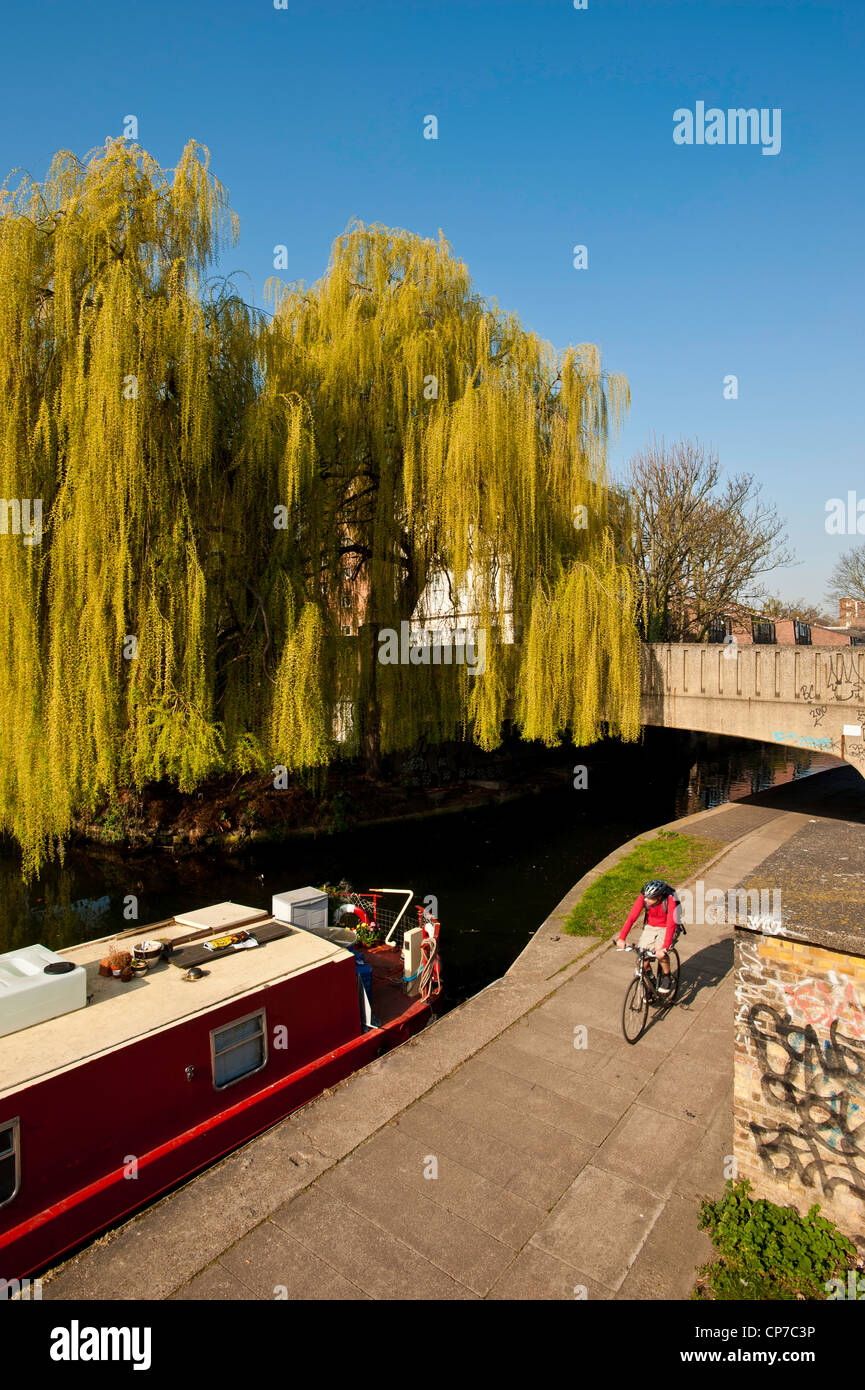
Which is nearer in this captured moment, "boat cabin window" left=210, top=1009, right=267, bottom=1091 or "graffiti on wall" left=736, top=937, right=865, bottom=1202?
"graffiti on wall" left=736, top=937, right=865, bottom=1202

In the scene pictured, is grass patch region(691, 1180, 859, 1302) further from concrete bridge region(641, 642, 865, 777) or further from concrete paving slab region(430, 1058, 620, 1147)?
concrete bridge region(641, 642, 865, 777)

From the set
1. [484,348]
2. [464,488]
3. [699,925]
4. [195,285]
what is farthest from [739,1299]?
[484,348]

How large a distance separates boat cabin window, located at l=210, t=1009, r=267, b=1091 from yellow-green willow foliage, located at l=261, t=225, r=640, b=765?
9.68 m

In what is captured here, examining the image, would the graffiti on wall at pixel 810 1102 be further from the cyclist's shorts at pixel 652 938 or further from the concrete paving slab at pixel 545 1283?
the cyclist's shorts at pixel 652 938

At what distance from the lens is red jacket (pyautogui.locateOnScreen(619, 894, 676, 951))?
7684 mm

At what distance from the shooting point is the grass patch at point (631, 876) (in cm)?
1102

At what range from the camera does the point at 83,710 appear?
470 inches

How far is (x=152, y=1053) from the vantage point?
620 centimetres

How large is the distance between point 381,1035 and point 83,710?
7238 mm

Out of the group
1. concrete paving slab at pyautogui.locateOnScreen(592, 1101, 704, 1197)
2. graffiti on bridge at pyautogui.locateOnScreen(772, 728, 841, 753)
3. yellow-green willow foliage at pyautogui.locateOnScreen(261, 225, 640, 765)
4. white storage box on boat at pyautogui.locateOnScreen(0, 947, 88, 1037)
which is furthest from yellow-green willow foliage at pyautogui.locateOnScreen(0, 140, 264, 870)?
graffiti on bridge at pyautogui.locateOnScreen(772, 728, 841, 753)

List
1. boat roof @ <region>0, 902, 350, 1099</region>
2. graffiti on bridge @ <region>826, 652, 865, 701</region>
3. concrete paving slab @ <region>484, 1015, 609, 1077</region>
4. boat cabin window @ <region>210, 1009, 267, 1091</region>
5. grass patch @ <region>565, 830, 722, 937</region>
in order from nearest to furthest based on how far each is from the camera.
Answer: boat roof @ <region>0, 902, 350, 1099</region>, boat cabin window @ <region>210, 1009, 267, 1091</region>, concrete paving slab @ <region>484, 1015, 609, 1077</region>, grass patch @ <region>565, 830, 722, 937</region>, graffiti on bridge @ <region>826, 652, 865, 701</region>

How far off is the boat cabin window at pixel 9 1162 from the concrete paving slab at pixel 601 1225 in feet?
12.5
